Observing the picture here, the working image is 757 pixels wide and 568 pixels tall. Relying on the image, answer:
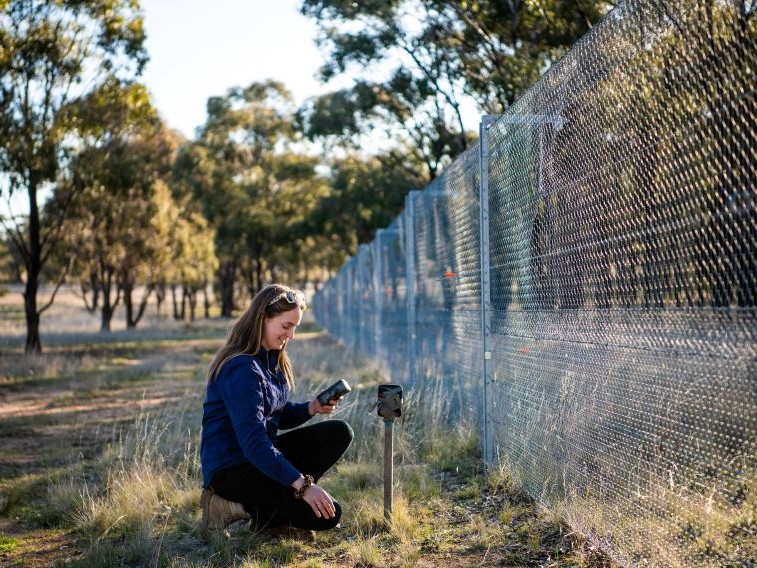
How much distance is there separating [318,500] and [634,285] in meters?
1.85

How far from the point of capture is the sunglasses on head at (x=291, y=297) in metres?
4.85

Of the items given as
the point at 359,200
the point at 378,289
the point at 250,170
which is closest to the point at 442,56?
the point at 378,289

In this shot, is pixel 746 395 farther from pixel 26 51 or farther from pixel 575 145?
pixel 26 51

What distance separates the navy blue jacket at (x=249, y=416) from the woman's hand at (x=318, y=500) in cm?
10

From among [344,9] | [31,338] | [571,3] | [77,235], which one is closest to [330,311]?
[77,235]

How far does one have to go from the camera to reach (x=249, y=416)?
4547 mm

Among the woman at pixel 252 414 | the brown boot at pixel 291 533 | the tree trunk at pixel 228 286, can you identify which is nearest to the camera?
the woman at pixel 252 414

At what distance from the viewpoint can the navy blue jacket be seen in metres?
4.50

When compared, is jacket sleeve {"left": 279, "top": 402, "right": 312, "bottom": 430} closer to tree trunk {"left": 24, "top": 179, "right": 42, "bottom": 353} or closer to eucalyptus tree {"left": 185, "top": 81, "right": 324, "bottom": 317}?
tree trunk {"left": 24, "top": 179, "right": 42, "bottom": 353}

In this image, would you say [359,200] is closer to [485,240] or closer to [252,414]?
[485,240]

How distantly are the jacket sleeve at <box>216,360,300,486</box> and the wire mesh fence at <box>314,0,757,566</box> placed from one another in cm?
146

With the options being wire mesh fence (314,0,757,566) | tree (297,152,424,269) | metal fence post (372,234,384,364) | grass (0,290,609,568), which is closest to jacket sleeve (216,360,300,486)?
grass (0,290,609,568)

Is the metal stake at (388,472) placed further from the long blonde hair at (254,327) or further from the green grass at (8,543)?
the green grass at (8,543)

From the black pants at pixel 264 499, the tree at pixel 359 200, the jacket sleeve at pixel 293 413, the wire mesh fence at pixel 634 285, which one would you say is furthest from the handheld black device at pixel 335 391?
the tree at pixel 359 200
